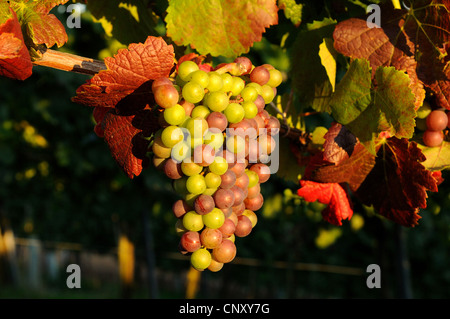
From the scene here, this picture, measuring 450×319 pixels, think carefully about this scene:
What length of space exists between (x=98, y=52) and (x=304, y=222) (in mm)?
6035

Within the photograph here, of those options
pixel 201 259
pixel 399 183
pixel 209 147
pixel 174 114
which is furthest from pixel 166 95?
pixel 399 183

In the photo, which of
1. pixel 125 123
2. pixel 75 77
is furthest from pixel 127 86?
pixel 75 77

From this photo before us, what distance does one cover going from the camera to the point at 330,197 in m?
1.47

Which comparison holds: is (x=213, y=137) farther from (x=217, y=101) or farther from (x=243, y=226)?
(x=243, y=226)

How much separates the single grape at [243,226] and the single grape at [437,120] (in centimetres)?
62

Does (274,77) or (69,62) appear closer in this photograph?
(69,62)

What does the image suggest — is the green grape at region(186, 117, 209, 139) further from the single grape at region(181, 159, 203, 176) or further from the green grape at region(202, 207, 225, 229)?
the green grape at region(202, 207, 225, 229)

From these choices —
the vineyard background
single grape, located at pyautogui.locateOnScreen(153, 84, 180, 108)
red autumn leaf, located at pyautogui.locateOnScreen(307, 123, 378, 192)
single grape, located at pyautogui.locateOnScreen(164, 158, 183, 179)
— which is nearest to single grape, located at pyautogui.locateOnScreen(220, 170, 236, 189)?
single grape, located at pyautogui.locateOnScreen(164, 158, 183, 179)

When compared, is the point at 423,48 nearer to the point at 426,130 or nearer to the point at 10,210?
the point at 426,130

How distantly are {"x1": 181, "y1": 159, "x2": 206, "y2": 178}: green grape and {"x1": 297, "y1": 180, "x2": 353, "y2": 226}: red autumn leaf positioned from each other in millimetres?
486

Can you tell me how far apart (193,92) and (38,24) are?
16.5 inches

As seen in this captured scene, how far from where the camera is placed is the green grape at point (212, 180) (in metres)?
1.08

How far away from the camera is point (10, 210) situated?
43.6 ft

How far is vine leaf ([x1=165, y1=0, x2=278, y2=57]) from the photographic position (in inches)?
47.8
